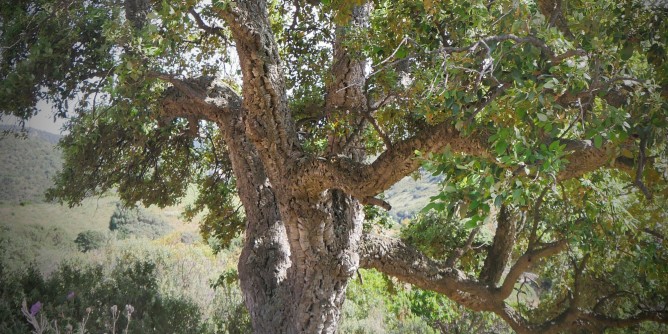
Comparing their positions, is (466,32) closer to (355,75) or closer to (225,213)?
(355,75)

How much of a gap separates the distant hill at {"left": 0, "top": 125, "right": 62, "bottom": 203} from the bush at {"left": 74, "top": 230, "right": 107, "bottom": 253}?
2.19m

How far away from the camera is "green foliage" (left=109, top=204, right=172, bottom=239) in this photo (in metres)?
18.6

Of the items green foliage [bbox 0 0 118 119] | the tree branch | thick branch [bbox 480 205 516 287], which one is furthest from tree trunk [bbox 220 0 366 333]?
thick branch [bbox 480 205 516 287]

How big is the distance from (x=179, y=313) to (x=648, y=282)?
704 centimetres

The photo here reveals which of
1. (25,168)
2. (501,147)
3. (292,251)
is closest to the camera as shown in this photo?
(501,147)

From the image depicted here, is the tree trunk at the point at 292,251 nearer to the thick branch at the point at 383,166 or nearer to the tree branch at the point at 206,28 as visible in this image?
the thick branch at the point at 383,166

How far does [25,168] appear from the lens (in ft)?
41.1

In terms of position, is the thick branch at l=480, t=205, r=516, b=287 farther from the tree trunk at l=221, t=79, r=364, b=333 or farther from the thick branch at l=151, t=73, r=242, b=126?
the thick branch at l=151, t=73, r=242, b=126

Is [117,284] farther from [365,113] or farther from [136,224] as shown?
[136,224]

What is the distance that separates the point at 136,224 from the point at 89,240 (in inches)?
175

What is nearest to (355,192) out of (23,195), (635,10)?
(635,10)

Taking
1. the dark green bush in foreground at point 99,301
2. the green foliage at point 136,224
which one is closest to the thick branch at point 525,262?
the dark green bush in foreground at point 99,301

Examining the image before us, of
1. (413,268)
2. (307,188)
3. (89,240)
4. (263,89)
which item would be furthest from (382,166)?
(89,240)

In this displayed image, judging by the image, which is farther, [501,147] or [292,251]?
[292,251]
